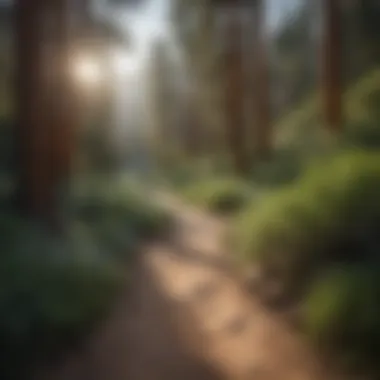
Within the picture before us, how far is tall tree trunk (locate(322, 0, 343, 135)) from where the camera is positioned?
170cm

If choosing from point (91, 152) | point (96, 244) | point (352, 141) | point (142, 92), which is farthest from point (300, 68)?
point (96, 244)

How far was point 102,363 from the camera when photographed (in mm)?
1637

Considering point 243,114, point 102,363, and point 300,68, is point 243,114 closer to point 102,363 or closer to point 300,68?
point 300,68

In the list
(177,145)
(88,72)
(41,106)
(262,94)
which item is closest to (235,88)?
(262,94)

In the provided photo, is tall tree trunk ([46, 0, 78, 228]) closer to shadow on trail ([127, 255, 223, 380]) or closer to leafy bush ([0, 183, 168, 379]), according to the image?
leafy bush ([0, 183, 168, 379])

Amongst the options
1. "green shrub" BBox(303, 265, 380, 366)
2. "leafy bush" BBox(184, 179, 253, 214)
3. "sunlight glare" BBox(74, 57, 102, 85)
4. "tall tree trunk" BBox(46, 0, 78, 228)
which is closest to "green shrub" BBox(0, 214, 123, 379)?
"tall tree trunk" BBox(46, 0, 78, 228)

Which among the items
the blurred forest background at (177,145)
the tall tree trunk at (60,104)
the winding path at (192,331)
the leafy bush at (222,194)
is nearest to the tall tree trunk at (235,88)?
the blurred forest background at (177,145)

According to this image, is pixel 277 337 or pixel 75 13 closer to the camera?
pixel 277 337

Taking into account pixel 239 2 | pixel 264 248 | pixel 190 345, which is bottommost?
pixel 190 345

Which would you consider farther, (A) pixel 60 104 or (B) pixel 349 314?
(A) pixel 60 104

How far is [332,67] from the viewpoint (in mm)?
1725

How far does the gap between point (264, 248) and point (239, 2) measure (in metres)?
0.64

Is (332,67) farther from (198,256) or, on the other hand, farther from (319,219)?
(198,256)

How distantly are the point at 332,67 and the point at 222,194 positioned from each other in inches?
16.9
